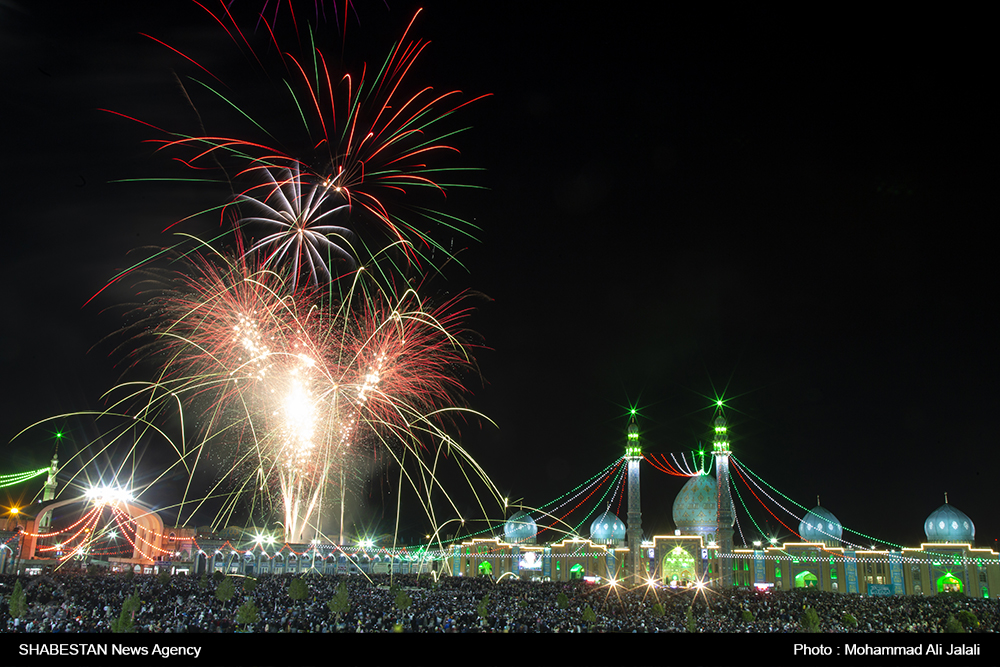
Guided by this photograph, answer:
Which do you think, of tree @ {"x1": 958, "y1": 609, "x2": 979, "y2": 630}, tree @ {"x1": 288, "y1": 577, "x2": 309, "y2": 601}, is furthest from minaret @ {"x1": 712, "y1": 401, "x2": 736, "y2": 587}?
tree @ {"x1": 288, "y1": 577, "x2": 309, "y2": 601}

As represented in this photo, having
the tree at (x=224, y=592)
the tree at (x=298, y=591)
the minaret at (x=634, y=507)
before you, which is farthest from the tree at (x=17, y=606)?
the minaret at (x=634, y=507)

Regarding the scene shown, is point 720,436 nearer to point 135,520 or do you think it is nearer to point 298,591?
point 298,591

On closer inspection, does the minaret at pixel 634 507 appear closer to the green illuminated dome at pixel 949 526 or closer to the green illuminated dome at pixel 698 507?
the green illuminated dome at pixel 698 507

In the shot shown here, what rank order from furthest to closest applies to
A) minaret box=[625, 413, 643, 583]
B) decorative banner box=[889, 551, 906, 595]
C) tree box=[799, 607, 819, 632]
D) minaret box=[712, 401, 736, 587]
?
minaret box=[625, 413, 643, 583] → minaret box=[712, 401, 736, 587] → decorative banner box=[889, 551, 906, 595] → tree box=[799, 607, 819, 632]

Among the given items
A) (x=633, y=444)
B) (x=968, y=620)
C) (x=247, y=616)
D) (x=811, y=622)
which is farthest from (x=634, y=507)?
(x=247, y=616)

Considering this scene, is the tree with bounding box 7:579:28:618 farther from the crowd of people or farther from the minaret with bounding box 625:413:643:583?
the minaret with bounding box 625:413:643:583
